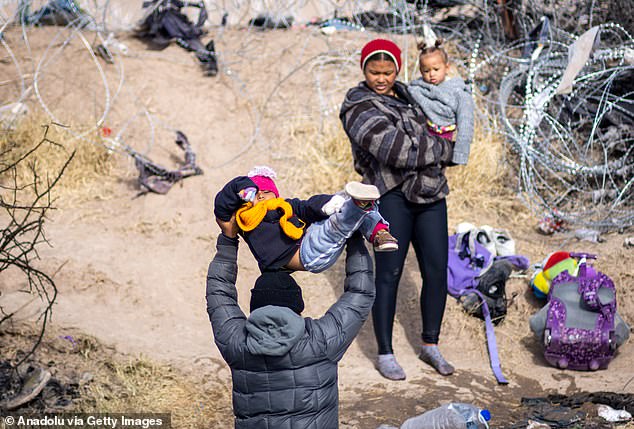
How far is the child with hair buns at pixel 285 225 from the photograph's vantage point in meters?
2.53

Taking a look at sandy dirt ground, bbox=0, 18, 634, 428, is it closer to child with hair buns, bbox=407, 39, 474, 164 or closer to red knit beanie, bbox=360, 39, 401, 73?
child with hair buns, bbox=407, 39, 474, 164

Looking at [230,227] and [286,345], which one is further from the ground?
[230,227]

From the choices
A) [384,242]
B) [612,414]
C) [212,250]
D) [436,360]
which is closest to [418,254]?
[436,360]

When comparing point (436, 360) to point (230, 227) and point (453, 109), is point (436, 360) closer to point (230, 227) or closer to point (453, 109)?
point (453, 109)

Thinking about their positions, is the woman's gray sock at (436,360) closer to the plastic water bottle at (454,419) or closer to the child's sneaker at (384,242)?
the plastic water bottle at (454,419)

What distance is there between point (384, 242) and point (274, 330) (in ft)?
1.53

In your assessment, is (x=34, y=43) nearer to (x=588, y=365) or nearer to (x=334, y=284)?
(x=334, y=284)

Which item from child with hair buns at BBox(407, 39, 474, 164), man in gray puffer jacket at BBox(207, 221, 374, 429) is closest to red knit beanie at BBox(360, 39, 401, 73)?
child with hair buns at BBox(407, 39, 474, 164)

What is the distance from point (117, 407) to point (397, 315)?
2.22 meters

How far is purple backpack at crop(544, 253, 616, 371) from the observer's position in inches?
176

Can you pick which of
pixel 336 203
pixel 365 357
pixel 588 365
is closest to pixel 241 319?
pixel 336 203

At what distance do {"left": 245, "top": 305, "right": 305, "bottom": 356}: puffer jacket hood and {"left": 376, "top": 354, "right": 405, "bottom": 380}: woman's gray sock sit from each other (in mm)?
2072

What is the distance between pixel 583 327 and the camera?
4.49 m

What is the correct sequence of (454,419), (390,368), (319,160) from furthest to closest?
(319,160) < (390,368) < (454,419)
